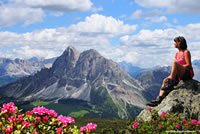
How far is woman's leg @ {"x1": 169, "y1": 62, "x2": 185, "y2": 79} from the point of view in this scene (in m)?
20.4

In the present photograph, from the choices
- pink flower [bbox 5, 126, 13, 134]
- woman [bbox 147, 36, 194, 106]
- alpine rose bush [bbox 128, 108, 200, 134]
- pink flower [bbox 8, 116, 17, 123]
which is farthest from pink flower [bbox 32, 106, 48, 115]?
woman [bbox 147, 36, 194, 106]

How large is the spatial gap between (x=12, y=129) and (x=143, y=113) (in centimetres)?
1310

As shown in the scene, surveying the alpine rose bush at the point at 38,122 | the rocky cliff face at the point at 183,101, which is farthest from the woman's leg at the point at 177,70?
the alpine rose bush at the point at 38,122

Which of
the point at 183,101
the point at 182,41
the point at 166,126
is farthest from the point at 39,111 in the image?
the point at 182,41

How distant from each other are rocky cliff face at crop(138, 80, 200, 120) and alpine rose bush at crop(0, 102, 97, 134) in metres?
10.4

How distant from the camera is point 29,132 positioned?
26.6ft

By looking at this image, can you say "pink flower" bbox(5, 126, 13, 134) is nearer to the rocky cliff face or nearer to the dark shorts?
the rocky cliff face

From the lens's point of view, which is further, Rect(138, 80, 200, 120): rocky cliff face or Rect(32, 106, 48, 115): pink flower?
Rect(138, 80, 200, 120): rocky cliff face

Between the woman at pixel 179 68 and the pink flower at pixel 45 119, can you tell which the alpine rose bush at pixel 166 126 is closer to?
the woman at pixel 179 68

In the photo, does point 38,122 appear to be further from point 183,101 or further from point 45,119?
point 183,101

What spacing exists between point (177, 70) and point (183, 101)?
6.12 feet

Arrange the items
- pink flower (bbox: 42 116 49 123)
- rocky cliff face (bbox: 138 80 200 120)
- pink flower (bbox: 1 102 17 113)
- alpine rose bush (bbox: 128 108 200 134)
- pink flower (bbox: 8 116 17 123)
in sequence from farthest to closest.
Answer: rocky cliff face (bbox: 138 80 200 120) < alpine rose bush (bbox: 128 108 200 134) < pink flower (bbox: 42 116 49 123) < pink flower (bbox: 1 102 17 113) < pink flower (bbox: 8 116 17 123)

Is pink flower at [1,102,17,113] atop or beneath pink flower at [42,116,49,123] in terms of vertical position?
atop

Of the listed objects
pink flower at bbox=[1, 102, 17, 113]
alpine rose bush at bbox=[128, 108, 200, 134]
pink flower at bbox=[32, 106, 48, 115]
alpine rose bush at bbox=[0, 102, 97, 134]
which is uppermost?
pink flower at bbox=[1, 102, 17, 113]
